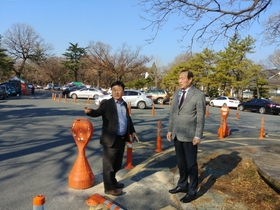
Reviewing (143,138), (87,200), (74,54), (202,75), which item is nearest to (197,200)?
(87,200)

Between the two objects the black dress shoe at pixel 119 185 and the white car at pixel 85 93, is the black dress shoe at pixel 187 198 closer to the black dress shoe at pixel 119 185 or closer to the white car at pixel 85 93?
the black dress shoe at pixel 119 185

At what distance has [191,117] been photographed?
3.89 meters

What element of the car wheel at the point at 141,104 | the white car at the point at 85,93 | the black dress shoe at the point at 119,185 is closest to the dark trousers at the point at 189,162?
the black dress shoe at the point at 119,185

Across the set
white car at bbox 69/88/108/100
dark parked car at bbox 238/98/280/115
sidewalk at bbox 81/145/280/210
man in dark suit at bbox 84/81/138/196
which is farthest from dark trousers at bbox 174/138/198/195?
white car at bbox 69/88/108/100

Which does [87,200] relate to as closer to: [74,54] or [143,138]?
[143,138]

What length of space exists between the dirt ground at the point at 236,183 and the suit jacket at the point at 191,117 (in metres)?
1.05

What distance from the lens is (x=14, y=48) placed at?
181 feet

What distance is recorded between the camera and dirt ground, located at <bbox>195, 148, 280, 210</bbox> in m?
3.97

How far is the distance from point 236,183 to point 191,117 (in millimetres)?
1796

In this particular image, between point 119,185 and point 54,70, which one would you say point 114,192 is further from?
point 54,70

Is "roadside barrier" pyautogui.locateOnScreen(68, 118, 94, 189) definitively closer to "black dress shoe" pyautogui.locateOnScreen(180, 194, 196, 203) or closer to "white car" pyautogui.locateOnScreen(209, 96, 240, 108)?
"black dress shoe" pyautogui.locateOnScreen(180, 194, 196, 203)

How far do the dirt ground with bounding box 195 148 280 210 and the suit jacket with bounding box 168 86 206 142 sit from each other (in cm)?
105

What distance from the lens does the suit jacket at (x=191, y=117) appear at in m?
3.83

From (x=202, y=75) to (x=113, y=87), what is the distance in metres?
37.8
